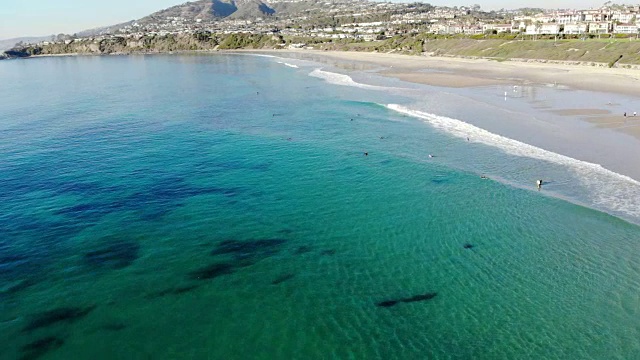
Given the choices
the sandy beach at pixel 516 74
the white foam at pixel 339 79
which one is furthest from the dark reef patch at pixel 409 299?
the white foam at pixel 339 79

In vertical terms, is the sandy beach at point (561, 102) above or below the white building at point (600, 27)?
below

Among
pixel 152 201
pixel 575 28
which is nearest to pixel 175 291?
pixel 152 201

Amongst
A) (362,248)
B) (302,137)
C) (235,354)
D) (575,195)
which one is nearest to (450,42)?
(302,137)

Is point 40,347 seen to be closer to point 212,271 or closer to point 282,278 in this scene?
point 212,271

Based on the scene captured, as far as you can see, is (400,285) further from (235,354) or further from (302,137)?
(302,137)

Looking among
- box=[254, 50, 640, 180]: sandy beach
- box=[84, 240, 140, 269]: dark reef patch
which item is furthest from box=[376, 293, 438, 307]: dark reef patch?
box=[254, 50, 640, 180]: sandy beach

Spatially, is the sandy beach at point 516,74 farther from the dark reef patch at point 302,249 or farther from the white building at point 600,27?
the dark reef patch at point 302,249
